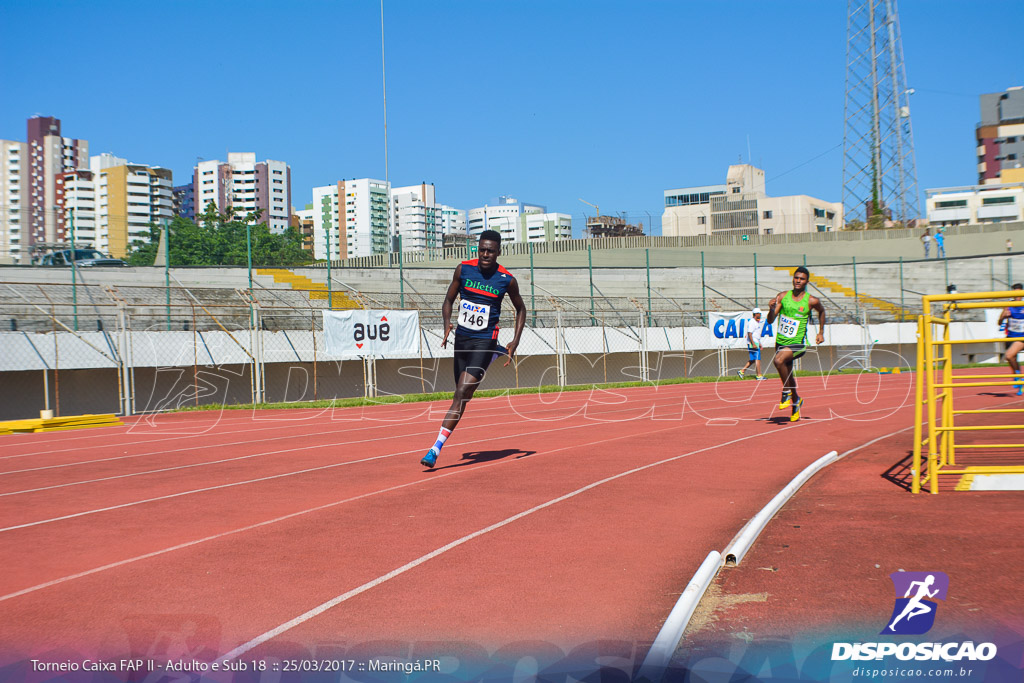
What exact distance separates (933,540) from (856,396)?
13848mm

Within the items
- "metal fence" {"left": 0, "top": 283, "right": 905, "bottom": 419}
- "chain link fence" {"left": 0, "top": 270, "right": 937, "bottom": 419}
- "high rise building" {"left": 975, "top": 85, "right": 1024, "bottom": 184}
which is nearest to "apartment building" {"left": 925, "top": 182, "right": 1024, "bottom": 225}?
"high rise building" {"left": 975, "top": 85, "right": 1024, "bottom": 184}

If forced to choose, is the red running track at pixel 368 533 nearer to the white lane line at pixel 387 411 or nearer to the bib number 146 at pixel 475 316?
the white lane line at pixel 387 411

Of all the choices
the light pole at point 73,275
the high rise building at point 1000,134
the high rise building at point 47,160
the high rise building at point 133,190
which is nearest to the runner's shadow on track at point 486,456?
the light pole at point 73,275

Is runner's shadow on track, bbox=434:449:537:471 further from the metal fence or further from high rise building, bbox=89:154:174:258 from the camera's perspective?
high rise building, bbox=89:154:174:258

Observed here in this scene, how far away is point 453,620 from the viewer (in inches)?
141

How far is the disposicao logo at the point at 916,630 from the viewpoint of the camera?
3.10 meters

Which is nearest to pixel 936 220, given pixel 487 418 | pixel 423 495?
pixel 487 418

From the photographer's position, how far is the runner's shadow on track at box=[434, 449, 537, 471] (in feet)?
27.5

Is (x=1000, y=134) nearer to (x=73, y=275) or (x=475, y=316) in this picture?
(x=73, y=275)

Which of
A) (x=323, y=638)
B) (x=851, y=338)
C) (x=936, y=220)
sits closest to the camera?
(x=323, y=638)

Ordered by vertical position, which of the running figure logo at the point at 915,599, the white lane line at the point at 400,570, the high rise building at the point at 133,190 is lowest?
the white lane line at the point at 400,570

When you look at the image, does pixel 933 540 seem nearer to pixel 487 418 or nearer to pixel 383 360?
pixel 487 418

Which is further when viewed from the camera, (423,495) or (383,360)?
(383,360)

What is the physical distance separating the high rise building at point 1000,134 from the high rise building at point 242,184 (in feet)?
467
